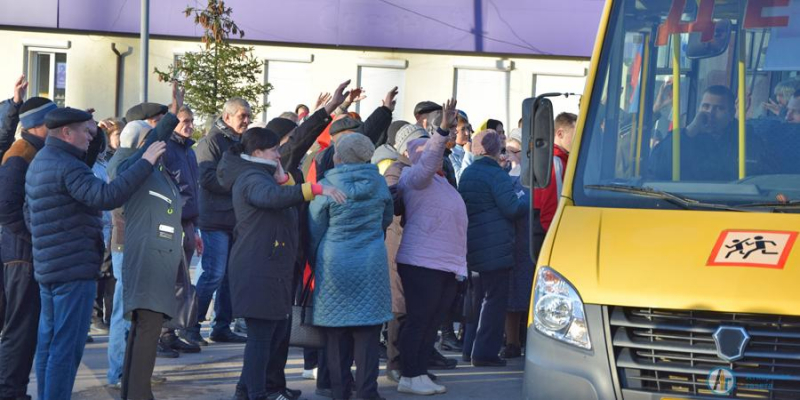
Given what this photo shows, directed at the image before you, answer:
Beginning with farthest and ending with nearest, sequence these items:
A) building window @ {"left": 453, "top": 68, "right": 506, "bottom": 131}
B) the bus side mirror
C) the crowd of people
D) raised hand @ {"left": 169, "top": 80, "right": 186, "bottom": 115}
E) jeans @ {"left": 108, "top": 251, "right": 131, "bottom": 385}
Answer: building window @ {"left": 453, "top": 68, "right": 506, "bottom": 131}, jeans @ {"left": 108, "top": 251, "right": 131, "bottom": 385}, raised hand @ {"left": 169, "top": 80, "right": 186, "bottom": 115}, the crowd of people, the bus side mirror

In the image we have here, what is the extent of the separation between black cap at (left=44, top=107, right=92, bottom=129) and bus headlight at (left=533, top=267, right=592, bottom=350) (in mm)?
3126

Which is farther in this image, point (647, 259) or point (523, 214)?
point (523, 214)

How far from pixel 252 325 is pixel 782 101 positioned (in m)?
3.60

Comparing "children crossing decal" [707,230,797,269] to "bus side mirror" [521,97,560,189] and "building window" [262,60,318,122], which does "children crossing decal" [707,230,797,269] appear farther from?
"building window" [262,60,318,122]

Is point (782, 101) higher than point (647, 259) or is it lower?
higher

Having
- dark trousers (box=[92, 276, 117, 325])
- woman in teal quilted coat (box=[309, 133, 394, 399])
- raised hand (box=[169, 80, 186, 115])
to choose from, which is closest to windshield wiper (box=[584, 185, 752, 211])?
woman in teal quilted coat (box=[309, 133, 394, 399])

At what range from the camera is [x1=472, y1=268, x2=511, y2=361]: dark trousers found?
32.8 feet

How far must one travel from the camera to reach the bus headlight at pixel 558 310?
5648 mm

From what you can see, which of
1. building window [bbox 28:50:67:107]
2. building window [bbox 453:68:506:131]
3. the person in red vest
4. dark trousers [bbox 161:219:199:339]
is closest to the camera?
the person in red vest

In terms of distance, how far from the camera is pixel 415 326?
8.85 m

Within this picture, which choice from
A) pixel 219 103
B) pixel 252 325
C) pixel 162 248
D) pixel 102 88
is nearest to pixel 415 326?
pixel 252 325

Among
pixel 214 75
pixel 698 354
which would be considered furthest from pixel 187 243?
pixel 214 75

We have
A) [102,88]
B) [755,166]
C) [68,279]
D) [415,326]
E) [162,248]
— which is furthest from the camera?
[102,88]

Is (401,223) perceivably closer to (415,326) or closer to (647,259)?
(415,326)
